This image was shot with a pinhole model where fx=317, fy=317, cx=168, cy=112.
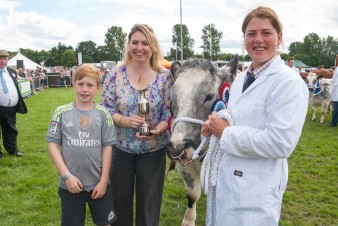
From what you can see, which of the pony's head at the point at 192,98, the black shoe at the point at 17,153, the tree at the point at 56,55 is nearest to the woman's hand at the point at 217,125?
the pony's head at the point at 192,98

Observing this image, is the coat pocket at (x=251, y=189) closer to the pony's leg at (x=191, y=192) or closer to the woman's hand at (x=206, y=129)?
the woman's hand at (x=206, y=129)

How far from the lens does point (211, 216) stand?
7.49 ft

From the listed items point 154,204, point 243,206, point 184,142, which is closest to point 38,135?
point 154,204

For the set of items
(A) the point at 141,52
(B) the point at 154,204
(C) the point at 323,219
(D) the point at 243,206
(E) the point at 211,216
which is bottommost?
(C) the point at 323,219

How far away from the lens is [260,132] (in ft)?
5.93

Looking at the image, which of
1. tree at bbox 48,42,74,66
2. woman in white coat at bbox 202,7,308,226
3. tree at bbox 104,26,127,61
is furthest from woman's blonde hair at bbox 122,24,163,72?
tree at bbox 48,42,74,66

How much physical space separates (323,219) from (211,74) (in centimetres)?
285

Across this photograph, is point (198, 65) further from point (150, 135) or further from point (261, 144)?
point (261, 144)

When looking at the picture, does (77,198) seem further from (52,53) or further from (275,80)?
(52,53)

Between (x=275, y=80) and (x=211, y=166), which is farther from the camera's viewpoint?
(x=211, y=166)

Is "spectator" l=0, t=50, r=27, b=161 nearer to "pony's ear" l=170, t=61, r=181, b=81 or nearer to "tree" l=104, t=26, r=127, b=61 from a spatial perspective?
"pony's ear" l=170, t=61, r=181, b=81

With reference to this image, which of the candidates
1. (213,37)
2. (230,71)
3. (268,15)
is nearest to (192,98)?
(230,71)

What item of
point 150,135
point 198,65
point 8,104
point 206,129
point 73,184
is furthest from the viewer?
point 8,104

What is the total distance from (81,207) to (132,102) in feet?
3.36
